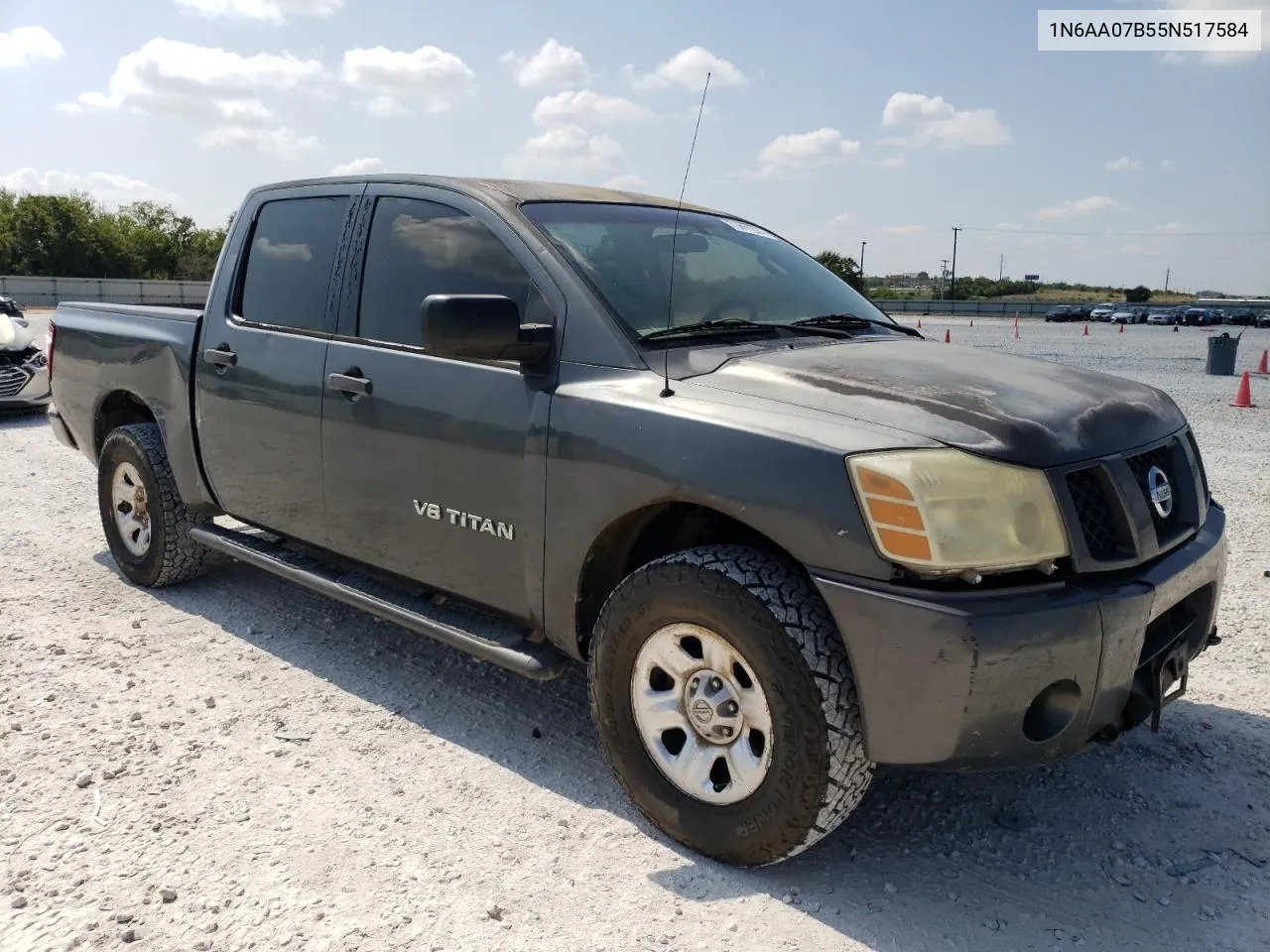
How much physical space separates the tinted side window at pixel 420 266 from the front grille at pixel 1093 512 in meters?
1.71

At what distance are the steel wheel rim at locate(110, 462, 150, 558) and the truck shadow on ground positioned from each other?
1417 mm

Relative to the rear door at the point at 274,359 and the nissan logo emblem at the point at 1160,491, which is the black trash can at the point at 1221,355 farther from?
the rear door at the point at 274,359

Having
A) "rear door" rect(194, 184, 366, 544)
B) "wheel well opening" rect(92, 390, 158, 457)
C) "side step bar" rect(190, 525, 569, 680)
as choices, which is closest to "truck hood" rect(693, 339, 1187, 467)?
"side step bar" rect(190, 525, 569, 680)

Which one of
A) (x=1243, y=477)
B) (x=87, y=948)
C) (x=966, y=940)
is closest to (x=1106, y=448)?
(x=966, y=940)

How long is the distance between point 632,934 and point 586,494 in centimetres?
115

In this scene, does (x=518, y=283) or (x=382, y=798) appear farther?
(x=518, y=283)

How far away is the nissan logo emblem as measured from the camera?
2.69m

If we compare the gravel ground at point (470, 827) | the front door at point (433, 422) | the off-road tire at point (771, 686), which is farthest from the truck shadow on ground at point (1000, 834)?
the front door at point (433, 422)

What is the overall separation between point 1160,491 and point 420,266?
2.47m

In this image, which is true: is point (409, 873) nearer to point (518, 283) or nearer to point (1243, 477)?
point (518, 283)

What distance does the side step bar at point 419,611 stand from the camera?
3150mm

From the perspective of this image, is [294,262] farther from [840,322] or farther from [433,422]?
[840,322]

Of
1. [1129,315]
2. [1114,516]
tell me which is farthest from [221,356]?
[1129,315]

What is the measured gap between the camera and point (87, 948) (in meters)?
2.34
